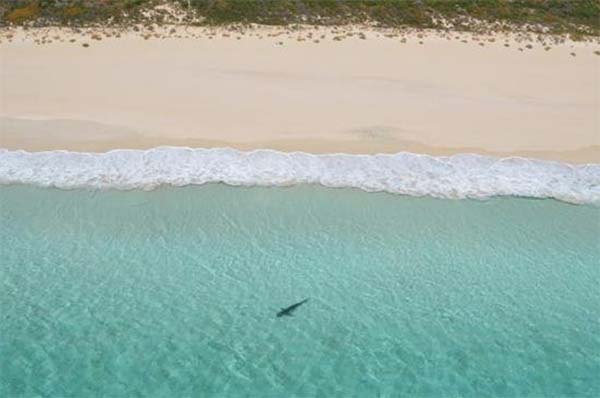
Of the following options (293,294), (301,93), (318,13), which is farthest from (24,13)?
(293,294)

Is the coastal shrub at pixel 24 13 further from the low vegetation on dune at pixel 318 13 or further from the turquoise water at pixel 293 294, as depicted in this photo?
the turquoise water at pixel 293 294

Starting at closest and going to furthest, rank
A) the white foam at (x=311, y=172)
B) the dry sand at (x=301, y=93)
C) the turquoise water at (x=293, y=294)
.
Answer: the turquoise water at (x=293, y=294) → the white foam at (x=311, y=172) → the dry sand at (x=301, y=93)

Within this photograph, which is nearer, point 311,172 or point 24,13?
point 311,172

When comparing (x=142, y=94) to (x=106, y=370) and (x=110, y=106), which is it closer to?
(x=110, y=106)

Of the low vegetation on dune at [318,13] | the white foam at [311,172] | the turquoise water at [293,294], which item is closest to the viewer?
the turquoise water at [293,294]

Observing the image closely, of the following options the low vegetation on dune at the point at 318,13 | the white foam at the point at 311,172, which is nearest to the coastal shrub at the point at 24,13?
the low vegetation on dune at the point at 318,13

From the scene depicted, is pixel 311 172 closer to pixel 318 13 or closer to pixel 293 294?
pixel 293 294
